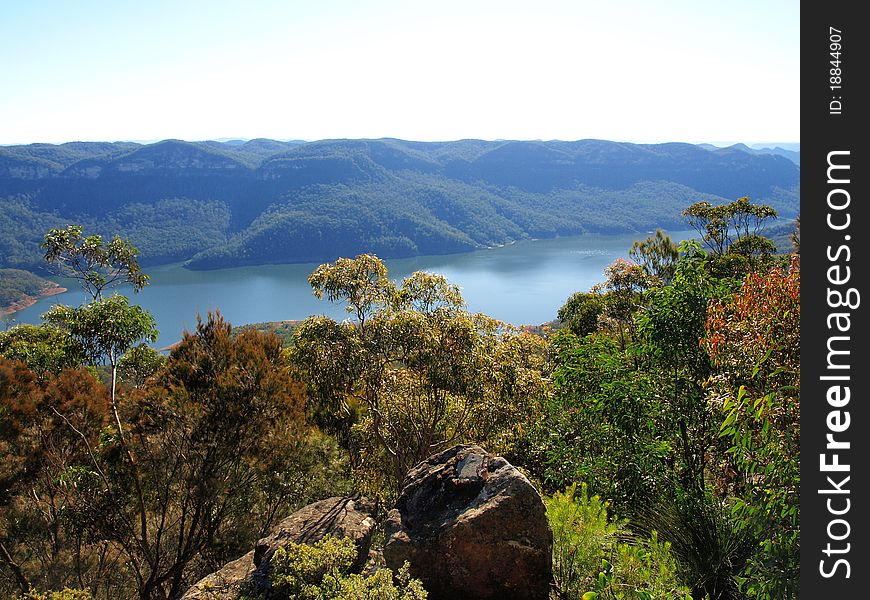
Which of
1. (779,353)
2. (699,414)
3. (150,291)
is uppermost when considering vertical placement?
(779,353)

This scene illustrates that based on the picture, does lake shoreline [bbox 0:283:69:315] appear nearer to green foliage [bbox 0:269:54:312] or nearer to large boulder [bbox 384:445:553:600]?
green foliage [bbox 0:269:54:312]

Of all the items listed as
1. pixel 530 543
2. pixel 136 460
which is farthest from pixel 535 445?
pixel 136 460

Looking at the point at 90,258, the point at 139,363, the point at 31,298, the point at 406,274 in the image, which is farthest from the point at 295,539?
the point at 31,298

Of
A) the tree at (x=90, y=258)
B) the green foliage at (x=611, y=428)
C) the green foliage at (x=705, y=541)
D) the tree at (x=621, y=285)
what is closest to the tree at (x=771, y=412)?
the green foliage at (x=705, y=541)

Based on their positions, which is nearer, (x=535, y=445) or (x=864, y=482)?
(x=864, y=482)

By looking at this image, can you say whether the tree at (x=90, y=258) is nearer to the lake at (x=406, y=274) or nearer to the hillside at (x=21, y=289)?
the lake at (x=406, y=274)

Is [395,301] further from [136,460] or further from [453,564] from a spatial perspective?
[136,460]

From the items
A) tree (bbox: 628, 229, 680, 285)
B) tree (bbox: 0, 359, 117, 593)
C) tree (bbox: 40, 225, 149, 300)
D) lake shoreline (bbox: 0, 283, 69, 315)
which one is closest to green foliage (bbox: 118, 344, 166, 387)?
tree (bbox: 40, 225, 149, 300)

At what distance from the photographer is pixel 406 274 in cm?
14012

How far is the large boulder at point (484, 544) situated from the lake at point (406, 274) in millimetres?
69750

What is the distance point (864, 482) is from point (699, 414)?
147 inches

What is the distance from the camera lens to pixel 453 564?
218 inches

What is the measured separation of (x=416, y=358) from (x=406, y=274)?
132 metres

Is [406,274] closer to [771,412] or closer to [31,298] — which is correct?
[31,298]
